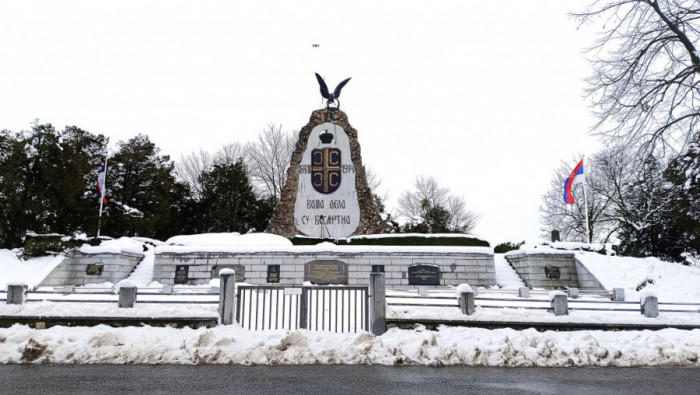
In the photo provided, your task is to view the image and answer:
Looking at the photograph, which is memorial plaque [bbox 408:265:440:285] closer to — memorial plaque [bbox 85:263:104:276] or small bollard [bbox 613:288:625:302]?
small bollard [bbox 613:288:625:302]

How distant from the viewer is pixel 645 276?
18.1 meters

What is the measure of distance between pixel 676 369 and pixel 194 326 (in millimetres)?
8741

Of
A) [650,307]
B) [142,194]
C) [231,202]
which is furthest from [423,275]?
[142,194]

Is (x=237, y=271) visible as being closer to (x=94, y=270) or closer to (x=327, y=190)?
(x=327, y=190)

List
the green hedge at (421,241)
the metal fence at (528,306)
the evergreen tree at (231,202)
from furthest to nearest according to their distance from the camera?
the evergreen tree at (231,202) → the green hedge at (421,241) → the metal fence at (528,306)

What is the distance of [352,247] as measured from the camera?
20.6 meters

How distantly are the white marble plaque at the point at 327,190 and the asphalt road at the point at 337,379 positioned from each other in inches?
655

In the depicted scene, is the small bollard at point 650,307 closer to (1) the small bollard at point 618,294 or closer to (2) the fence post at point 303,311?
(1) the small bollard at point 618,294

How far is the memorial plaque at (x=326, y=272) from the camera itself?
19578 millimetres

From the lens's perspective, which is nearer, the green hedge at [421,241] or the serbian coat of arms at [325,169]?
the green hedge at [421,241]

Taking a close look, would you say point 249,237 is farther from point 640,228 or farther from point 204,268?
point 640,228

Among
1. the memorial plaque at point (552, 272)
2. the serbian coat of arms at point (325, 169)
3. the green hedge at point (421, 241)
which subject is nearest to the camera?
the memorial plaque at point (552, 272)

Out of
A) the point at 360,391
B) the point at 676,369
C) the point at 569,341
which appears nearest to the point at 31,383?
the point at 360,391

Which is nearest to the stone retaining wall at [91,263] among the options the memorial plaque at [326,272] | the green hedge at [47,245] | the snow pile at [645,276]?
the green hedge at [47,245]
